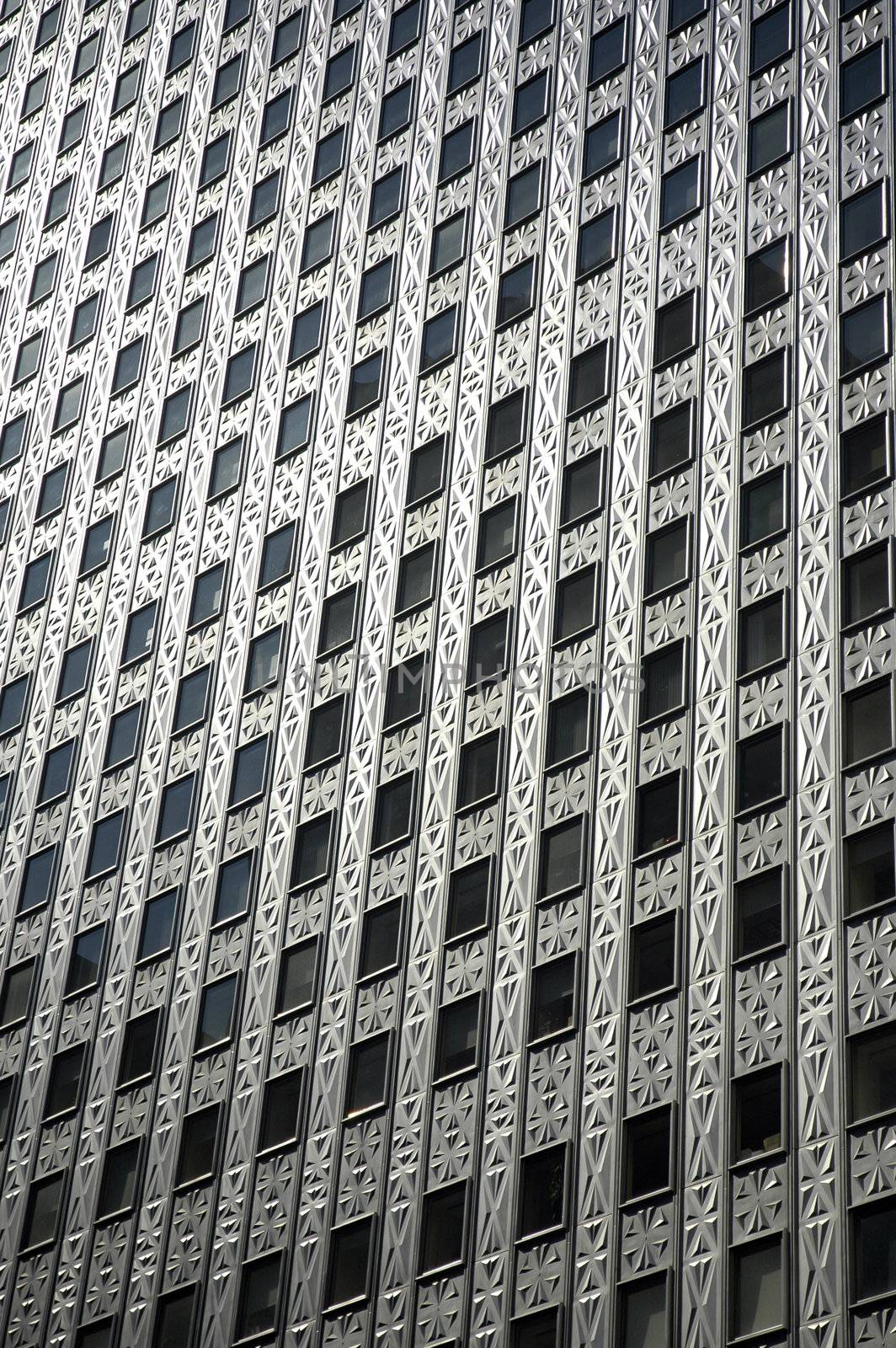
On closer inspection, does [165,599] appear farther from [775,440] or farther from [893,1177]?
[893,1177]

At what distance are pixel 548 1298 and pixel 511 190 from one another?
2775 cm

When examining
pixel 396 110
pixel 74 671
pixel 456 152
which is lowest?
pixel 74 671

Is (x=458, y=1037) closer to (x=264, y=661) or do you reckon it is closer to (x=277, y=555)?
(x=264, y=661)

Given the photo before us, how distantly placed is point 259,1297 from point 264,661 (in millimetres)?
15568

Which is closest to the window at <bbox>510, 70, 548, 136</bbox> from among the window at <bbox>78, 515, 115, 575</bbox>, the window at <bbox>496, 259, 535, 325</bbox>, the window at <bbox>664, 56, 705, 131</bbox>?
the window at <bbox>664, 56, 705, 131</bbox>

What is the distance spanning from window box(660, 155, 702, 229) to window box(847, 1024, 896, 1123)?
68.4 feet

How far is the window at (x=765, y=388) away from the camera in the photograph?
4597cm

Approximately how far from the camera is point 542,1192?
4109cm

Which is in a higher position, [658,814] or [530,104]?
[530,104]

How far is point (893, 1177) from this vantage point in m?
36.4

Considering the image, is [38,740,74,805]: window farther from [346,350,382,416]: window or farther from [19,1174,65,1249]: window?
[346,350,382,416]: window

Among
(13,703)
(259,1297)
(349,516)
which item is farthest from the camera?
(13,703)

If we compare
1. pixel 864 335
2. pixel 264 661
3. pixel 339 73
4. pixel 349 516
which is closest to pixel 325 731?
pixel 264 661

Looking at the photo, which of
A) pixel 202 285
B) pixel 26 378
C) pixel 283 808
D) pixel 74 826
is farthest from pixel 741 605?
pixel 26 378
